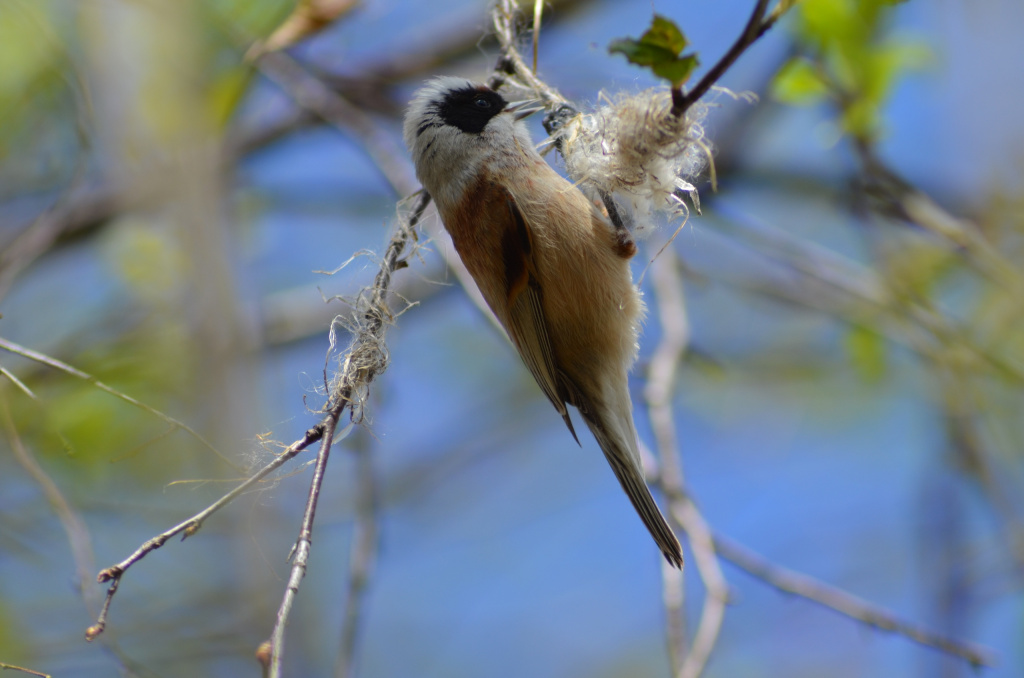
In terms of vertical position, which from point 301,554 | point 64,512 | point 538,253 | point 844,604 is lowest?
point 844,604

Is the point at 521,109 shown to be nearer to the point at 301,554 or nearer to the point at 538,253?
the point at 538,253

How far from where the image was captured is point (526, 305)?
2.80 m

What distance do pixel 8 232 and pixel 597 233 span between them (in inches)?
209

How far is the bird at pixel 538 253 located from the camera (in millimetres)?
2666

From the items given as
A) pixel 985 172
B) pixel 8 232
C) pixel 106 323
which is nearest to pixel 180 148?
pixel 106 323

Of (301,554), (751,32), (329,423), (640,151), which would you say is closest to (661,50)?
(751,32)

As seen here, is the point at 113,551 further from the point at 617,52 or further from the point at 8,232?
the point at 617,52

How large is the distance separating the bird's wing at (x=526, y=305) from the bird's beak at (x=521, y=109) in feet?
1.07

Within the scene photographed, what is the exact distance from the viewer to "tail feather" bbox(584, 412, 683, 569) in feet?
8.33

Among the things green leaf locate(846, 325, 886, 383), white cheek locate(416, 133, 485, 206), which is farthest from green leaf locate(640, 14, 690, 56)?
green leaf locate(846, 325, 886, 383)

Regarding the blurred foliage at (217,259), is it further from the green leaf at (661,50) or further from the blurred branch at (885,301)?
the green leaf at (661,50)

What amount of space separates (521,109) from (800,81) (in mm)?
1341

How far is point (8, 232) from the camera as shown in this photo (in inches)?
227

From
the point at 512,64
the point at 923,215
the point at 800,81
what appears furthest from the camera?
the point at 923,215
